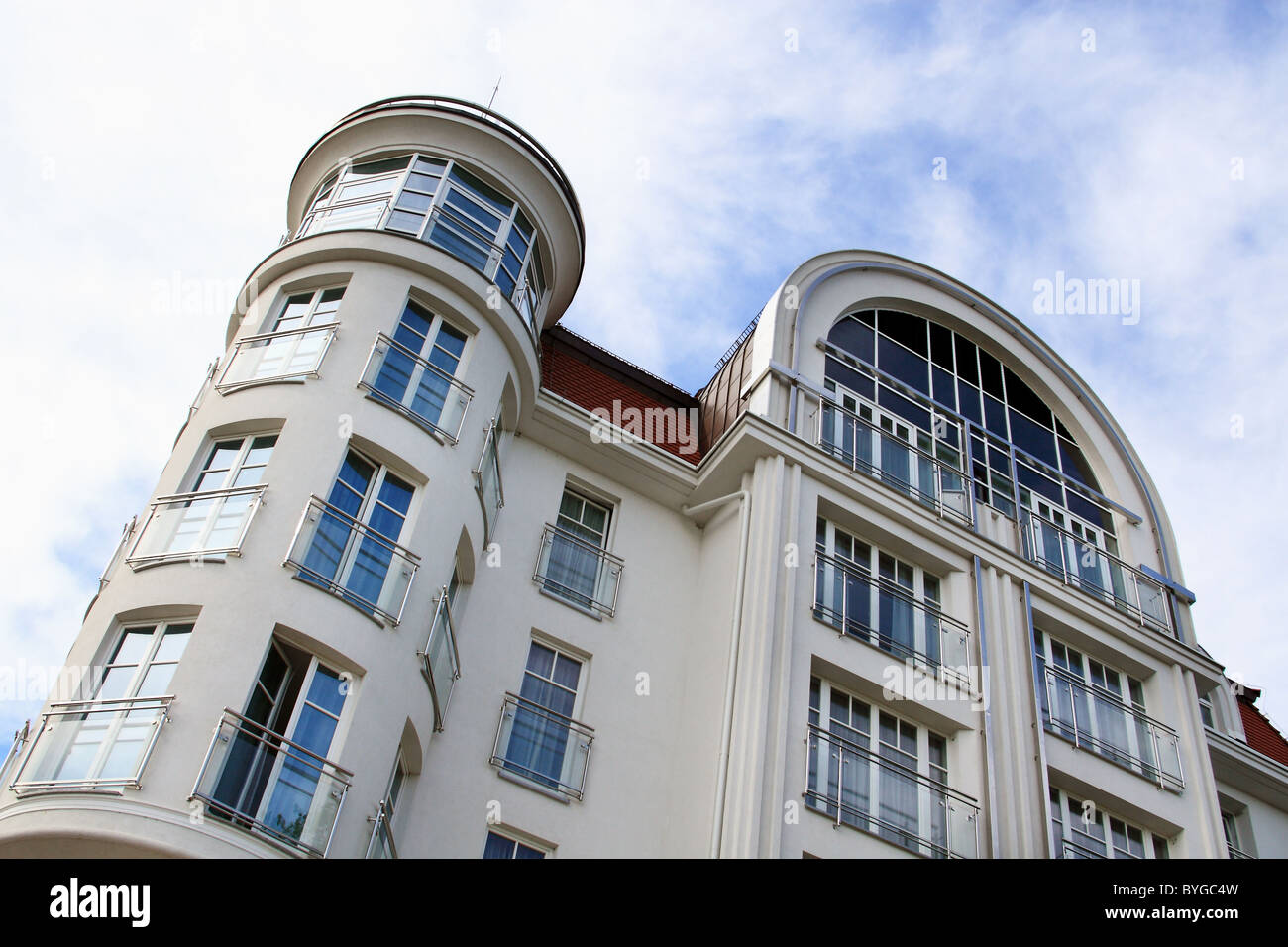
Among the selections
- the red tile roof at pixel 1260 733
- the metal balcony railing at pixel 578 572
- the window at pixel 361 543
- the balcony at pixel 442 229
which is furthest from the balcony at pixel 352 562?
the red tile roof at pixel 1260 733

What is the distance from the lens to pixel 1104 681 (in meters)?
21.1

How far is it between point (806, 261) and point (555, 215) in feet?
16.6

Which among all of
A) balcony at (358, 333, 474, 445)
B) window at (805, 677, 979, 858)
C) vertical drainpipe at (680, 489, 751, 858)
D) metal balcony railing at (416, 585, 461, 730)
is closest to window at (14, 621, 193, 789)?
metal balcony railing at (416, 585, 461, 730)

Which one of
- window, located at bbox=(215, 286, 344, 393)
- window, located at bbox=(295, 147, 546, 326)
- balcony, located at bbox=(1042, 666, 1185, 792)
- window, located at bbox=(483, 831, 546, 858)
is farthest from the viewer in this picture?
balcony, located at bbox=(1042, 666, 1185, 792)

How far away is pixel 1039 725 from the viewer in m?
18.4

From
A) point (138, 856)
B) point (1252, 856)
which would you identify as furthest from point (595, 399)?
point (1252, 856)

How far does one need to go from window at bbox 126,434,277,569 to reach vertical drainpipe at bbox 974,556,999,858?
34.7ft

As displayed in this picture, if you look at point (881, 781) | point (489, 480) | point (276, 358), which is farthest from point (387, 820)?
point (881, 781)

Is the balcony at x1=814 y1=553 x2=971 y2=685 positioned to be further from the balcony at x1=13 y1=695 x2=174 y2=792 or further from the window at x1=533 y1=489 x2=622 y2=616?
the balcony at x1=13 y1=695 x2=174 y2=792

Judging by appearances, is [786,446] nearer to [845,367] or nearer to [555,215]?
[845,367]

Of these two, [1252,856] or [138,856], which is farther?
[1252,856]

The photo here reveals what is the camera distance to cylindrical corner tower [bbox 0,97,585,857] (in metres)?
11.9

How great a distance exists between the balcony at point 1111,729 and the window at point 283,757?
11.6 meters
